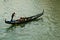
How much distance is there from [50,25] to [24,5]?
436 millimetres

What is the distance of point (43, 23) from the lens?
1279 millimetres

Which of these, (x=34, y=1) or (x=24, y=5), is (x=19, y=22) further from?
(x=34, y=1)

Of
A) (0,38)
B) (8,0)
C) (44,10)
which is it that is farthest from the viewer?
(8,0)

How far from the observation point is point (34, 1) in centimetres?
173

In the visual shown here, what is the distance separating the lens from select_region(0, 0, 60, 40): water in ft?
3.69

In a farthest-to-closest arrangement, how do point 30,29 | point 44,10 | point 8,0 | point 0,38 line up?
point 8,0, point 44,10, point 30,29, point 0,38

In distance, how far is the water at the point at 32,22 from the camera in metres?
→ 1.12

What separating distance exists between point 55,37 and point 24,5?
583 mm

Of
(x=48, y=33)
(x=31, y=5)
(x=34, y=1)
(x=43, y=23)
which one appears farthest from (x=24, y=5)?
(x=48, y=33)

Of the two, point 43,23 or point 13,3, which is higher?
point 13,3

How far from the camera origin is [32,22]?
1270mm

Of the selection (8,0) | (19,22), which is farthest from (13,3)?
(19,22)

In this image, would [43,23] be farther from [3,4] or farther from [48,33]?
[3,4]

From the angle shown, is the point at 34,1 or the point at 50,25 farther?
the point at 34,1
